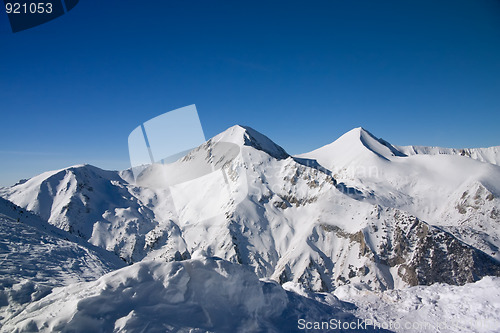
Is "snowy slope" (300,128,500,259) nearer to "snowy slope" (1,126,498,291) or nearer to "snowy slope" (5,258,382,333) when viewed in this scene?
"snowy slope" (1,126,498,291)

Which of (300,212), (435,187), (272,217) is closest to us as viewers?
(435,187)

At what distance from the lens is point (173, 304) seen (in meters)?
11.4

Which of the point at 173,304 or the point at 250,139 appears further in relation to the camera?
the point at 250,139

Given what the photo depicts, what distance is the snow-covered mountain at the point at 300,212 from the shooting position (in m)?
83.7

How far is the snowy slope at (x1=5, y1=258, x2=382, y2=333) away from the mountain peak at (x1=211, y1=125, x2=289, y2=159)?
118242 mm

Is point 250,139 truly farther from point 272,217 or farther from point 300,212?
point 300,212

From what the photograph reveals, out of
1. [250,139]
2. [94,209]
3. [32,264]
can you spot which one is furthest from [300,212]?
[32,264]

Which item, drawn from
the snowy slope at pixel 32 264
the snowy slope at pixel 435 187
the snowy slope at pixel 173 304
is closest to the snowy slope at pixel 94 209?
the snowy slope at pixel 435 187

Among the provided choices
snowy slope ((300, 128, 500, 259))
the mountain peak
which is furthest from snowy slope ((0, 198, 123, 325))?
the mountain peak

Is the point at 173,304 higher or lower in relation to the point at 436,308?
higher

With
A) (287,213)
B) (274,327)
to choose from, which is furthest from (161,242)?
(274,327)

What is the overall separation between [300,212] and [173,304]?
105 metres

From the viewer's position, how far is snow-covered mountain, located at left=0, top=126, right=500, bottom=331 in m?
83.7

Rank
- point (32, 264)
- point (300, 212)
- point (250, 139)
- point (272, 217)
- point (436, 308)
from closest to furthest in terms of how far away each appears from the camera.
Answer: point (32, 264) < point (436, 308) < point (272, 217) < point (300, 212) < point (250, 139)
